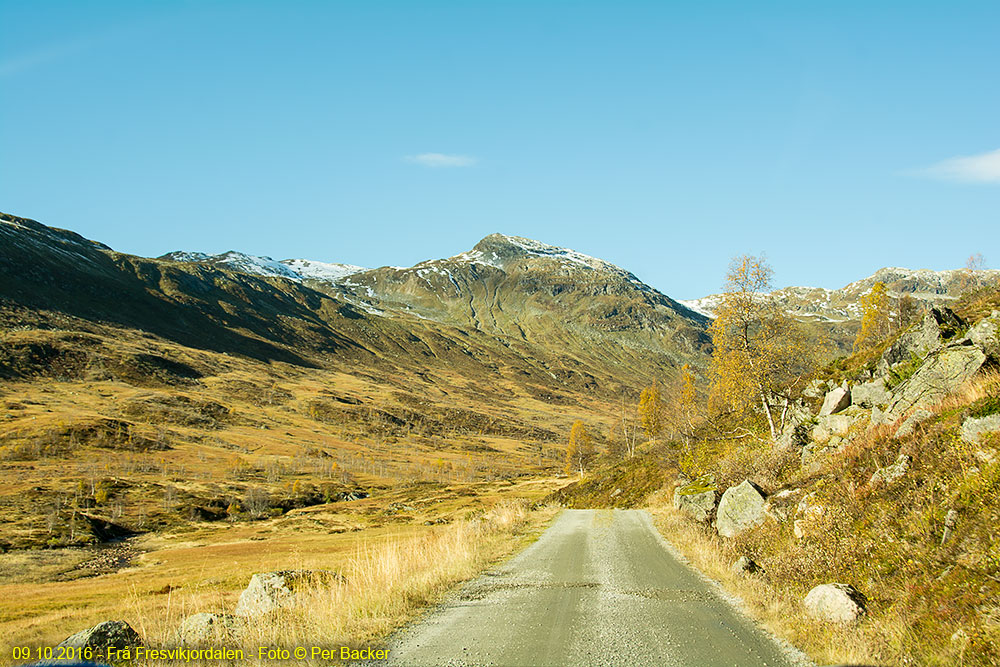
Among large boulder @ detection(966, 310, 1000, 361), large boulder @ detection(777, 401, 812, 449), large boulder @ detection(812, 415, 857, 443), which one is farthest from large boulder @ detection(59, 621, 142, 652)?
large boulder @ detection(777, 401, 812, 449)

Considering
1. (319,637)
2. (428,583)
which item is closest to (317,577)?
(428,583)

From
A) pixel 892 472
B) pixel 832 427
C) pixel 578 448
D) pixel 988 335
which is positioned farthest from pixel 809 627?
pixel 578 448

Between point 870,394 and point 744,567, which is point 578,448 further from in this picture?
point 744,567

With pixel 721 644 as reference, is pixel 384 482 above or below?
below

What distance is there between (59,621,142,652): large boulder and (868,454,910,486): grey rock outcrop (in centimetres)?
1504

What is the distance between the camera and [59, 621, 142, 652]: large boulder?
9867mm

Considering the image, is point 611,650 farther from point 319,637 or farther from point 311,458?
point 311,458

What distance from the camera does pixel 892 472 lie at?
12.0 meters

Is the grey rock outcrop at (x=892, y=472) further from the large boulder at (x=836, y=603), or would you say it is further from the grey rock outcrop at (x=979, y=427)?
the large boulder at (x=836, y=603)

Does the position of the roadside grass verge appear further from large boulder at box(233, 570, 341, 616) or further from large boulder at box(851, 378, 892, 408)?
large boulder at box(233, 570, 341, 616)

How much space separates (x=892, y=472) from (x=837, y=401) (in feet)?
31.6

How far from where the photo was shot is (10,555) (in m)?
75.9

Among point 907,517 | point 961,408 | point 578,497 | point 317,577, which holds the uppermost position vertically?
point 961,408

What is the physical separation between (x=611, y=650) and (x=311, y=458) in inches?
7072
